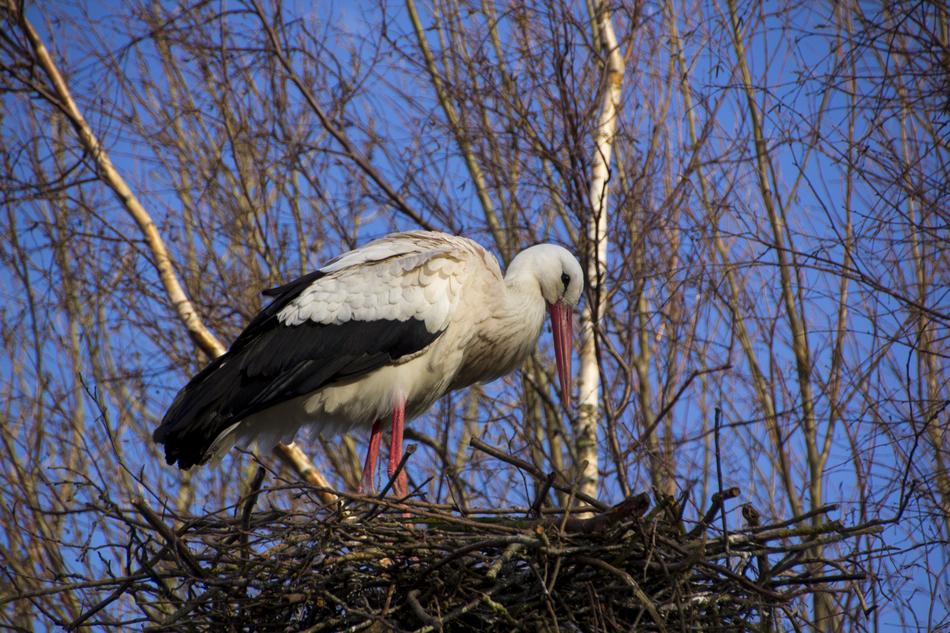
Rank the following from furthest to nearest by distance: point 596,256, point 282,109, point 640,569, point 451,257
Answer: point 282,109 → point 596,256 → point 451,257 → point 640,569

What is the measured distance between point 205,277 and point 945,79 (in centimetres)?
574

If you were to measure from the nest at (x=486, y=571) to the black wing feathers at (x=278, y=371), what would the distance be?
119 cm

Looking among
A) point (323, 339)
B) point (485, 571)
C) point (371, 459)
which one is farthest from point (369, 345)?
point (485, 571)

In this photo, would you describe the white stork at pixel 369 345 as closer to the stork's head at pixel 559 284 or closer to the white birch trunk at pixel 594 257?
the stork's head at pixel 559 284

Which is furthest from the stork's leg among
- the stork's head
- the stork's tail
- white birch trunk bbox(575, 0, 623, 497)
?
white birch trunk bbox(575, 0, 623, 497)

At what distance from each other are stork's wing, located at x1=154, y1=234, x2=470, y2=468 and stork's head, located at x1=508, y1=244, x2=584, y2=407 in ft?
1.57

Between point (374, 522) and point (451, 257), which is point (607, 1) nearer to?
point (451, 257)

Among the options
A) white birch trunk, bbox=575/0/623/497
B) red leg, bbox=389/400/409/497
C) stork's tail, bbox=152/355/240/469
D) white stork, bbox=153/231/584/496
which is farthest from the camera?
white birch trunk, bbox=575/0/623/497

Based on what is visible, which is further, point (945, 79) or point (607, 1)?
point (607, 1)

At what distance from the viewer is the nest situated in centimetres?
435

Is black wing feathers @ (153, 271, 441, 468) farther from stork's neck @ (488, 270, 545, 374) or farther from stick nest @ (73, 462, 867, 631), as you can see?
stick nest @ (73, 462, 867, 631)

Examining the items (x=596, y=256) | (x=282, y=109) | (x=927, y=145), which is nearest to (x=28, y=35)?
(x=282, y=109)

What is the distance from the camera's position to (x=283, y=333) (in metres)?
6.03

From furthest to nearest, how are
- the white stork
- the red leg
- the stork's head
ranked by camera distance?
1. the stork's head
2. the red leg
3. the white stork
